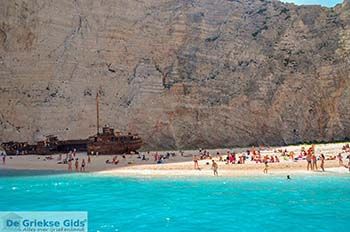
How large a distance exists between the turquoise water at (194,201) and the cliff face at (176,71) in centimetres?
1756

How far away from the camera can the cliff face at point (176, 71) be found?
42.0m

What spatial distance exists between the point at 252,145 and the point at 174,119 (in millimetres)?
7722

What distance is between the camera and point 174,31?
45.7 meters

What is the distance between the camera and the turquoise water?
42.9 ft

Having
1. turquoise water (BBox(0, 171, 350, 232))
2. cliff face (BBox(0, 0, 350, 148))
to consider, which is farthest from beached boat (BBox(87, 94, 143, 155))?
turquoise water (BBox(0, 171, 350, 232))

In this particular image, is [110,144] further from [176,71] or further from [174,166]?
[176,71]

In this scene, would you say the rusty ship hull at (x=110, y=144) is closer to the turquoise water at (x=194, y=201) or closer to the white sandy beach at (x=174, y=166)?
the white sandy beach at (x=174, y=166)

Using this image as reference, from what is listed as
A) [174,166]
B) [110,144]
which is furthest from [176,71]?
[174,166]

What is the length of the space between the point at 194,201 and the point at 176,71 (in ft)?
92.1

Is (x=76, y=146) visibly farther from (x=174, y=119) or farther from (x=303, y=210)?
(x=303, y=210)

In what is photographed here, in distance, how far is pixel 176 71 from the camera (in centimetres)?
4428

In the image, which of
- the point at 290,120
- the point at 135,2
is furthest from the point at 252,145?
the point at 135,2

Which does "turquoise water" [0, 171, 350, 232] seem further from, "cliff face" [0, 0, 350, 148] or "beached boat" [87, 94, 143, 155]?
"cliff face" [0, 0, 350, 148]

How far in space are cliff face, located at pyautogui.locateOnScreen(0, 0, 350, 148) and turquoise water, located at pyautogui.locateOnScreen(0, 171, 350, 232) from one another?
57.6ft
